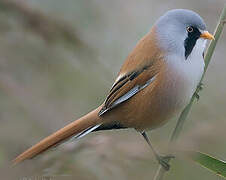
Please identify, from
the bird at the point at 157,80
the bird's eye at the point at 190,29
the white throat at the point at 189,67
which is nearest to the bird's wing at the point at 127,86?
the bird at the point at 157,80

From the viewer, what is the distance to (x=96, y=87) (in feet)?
10.6

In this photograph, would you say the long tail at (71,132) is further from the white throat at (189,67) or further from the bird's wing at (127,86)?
the white throat at (189,67)

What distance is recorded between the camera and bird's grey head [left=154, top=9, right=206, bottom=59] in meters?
2.70

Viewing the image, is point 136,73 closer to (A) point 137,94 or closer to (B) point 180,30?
(A) point 137,94

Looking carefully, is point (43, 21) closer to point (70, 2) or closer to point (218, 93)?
point (70, 2)

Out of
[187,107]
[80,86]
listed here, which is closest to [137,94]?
[187,107]

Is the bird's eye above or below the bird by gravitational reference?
above

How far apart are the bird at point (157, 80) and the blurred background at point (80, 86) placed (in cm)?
11

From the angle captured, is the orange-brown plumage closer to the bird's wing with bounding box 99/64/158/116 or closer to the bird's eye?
the bird's wing with bounding box 99/64/158/116

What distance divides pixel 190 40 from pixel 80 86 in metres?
0.93

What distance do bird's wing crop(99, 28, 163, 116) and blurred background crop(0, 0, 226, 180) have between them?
0.18 meters

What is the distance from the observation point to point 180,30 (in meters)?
2.82

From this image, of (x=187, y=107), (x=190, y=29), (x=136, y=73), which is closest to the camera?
(x=187, y=107)

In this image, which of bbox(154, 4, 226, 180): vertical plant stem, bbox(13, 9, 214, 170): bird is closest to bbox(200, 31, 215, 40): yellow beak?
bbox(13, 9, 214, 170): bird
